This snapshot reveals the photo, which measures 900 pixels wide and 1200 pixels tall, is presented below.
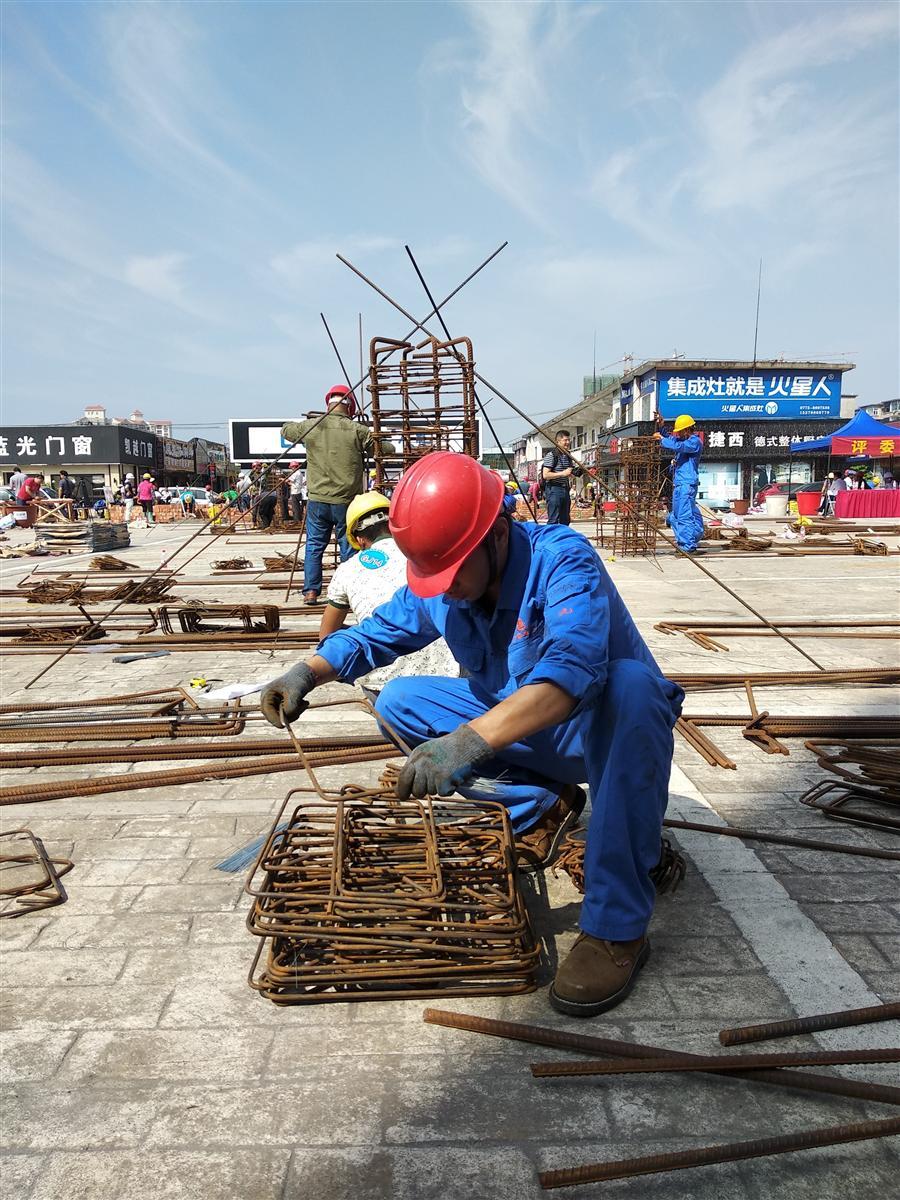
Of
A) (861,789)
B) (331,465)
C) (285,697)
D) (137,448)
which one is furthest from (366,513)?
(137,448)

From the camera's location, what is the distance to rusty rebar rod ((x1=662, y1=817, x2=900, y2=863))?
2877mm

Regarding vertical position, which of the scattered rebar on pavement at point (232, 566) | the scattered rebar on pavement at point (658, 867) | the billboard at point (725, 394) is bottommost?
the scattered rebar on pavement at point (658, 867)

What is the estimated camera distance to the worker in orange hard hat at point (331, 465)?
803cm

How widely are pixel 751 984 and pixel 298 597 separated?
7904mm

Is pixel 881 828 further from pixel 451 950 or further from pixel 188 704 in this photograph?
pixel 188 704

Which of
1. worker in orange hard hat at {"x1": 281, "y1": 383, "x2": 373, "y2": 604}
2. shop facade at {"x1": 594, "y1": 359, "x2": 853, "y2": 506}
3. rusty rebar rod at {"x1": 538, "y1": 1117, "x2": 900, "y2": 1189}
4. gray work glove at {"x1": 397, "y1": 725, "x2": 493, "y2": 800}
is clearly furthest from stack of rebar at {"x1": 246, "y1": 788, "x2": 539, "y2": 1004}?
shop facade at {"x1": 594, "y1": 359, "x2": 853, "y2": 506}

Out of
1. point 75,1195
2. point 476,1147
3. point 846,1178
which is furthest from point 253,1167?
point 846,1178

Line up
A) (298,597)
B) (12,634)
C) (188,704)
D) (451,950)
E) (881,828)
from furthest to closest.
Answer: (298,597)
(12,634)
(188,704)
(881,828)
(451,950)

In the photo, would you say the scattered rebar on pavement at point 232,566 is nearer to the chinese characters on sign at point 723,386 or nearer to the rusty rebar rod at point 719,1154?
the rusty rebar rod at point 719,1154

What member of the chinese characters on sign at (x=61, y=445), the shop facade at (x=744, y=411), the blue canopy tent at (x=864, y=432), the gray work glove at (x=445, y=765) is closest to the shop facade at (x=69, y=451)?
the chinese characters on sign at (x=61, y=445)

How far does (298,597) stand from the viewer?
31.5ft

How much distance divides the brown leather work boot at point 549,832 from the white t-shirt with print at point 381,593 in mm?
831

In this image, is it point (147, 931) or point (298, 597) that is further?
point (298, 597)

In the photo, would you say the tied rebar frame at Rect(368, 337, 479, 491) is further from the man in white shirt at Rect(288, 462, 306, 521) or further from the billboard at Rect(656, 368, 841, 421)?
the billboard at Rect(656, 368, 841, 421)
